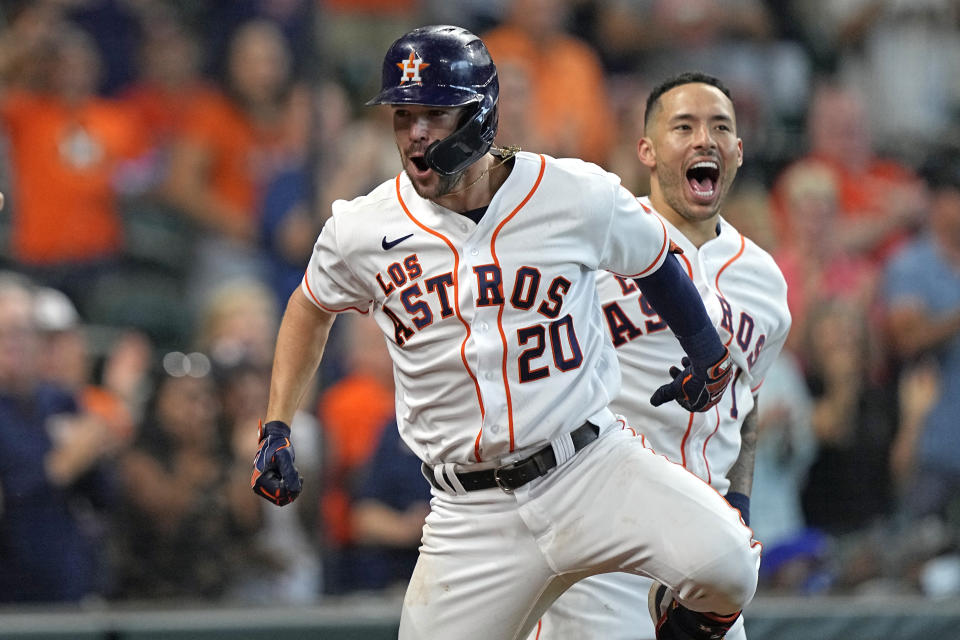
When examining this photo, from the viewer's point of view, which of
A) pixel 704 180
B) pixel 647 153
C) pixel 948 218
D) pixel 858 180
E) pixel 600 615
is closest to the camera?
pixel 600 615

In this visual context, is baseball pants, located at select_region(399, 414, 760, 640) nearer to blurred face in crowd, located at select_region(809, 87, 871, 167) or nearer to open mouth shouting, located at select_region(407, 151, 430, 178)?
open mouth shouting, located at select_region(407, 151, 430, 178)

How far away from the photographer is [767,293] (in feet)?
14.5

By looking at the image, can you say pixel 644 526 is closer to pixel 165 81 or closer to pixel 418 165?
pixel 418 165

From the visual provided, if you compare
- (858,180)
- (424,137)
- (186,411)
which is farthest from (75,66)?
(424,137)

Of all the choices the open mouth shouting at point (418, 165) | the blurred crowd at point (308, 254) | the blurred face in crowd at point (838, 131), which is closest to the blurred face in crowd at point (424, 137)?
the open mouth shouting at point (418, 165)

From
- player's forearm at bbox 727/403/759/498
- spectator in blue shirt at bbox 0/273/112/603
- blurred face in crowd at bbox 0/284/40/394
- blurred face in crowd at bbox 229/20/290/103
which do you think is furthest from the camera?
blurred face in crowd at bbox 229/20/290/103

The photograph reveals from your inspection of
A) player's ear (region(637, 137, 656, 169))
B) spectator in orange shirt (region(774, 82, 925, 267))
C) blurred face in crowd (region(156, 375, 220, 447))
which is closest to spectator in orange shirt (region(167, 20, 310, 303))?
blurred face in crowd (region(156, 375, 220, 447))

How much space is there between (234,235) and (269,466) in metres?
4.06

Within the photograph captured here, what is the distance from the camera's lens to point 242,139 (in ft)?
25.8

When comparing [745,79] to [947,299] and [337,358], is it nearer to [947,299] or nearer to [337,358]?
[947,299]

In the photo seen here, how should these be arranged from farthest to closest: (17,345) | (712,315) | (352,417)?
1. (352,417)
2. (17,345)
3. (712,315)

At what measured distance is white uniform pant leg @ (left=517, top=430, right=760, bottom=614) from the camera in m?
3.58

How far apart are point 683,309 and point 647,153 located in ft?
2.50

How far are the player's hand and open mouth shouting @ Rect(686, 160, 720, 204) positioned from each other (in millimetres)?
584
